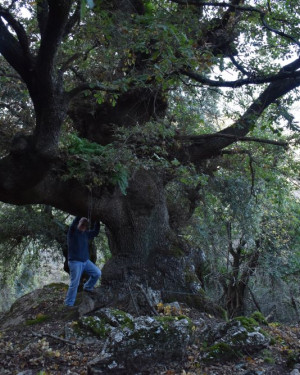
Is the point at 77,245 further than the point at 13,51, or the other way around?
the point at 77,245

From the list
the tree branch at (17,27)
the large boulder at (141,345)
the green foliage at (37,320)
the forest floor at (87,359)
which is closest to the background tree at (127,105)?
the tree branch at (17,27)

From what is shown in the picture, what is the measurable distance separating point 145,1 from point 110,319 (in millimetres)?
6637

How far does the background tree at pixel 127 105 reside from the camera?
6.50 metres

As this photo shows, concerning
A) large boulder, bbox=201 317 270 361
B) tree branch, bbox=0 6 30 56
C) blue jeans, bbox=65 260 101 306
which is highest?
tree branch, bbox=0 6 30 56

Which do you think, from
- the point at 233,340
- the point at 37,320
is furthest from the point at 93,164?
the point at 233,340

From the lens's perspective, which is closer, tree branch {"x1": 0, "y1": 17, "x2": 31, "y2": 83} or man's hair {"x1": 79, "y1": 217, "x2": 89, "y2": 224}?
tree branch {"x1": 0, "y1": 17, "x2": 31, "y2": 83}

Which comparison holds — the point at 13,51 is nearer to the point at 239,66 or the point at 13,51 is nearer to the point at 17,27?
the point at 17,27

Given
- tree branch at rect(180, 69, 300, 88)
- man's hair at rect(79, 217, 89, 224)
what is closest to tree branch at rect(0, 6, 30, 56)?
tree branch at rect(180, 69, 300, 88)

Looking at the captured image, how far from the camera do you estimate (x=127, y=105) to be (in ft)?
31.4

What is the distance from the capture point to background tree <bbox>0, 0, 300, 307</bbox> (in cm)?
650

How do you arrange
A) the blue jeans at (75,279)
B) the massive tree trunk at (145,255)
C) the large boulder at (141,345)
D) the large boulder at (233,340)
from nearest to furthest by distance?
the large boulder at (141,345), the large boulder at (233,340), the blue jeans at (75,279), the massive tree trunk at (145,255)

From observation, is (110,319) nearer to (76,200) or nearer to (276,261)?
(76,200)

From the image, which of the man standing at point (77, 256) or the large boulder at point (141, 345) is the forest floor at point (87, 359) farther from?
the man standing at point (77, 256)

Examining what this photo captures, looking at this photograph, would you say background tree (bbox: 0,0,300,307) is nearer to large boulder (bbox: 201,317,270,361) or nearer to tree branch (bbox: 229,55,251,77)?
tree branch (bbox: 229,55,251,77)
